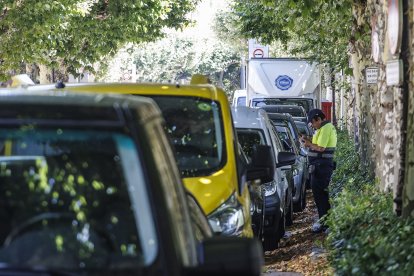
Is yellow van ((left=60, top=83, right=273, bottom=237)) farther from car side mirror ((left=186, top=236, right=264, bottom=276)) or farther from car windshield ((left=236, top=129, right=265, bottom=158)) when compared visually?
car windshield ((left=236, top=129, right=265, bottom=158))

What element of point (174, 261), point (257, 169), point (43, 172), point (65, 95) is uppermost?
point (65, 95)

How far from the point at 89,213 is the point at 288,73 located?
1130 inches

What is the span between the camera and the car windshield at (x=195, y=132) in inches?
332

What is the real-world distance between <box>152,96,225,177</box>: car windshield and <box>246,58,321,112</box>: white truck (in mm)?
23381

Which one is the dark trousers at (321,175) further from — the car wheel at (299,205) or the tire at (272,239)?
the car wheel at (299,205)

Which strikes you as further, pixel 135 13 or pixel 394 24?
pixel 135 13

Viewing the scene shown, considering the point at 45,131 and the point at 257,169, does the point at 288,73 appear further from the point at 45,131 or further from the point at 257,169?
the point at 45,131

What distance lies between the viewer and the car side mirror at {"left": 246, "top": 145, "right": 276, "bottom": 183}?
351 inches

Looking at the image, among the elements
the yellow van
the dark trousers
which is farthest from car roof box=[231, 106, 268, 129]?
the yellow van

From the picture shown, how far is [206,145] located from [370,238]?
1.54 metres

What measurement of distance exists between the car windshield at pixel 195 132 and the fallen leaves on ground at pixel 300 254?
1.88m

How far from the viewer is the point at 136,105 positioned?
401 cm

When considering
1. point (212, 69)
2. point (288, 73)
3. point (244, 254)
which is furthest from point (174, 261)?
point (212, 69)

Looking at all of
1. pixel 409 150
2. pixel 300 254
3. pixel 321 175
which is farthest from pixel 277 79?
pixel 409 150
